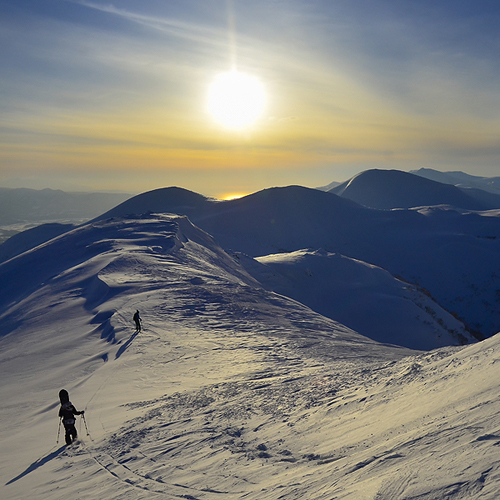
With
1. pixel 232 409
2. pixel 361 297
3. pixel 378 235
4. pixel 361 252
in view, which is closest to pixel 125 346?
pixel 232 409

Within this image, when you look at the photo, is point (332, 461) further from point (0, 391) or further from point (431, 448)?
point (0, 391)

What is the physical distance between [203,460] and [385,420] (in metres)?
3.35

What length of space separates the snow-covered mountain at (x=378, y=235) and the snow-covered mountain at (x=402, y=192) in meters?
56.4

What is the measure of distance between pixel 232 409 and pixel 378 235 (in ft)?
223

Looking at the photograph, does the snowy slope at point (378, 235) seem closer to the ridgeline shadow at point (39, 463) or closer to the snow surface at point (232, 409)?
the snow surface at point (232, 409)

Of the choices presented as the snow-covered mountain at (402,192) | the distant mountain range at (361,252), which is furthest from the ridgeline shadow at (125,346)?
the snow-covered mountain at (402,192)

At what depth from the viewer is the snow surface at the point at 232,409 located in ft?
18.3

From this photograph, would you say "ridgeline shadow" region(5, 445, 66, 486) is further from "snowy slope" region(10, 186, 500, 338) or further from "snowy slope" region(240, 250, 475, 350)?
"snowy slope" region(10, 186, 500, 338)

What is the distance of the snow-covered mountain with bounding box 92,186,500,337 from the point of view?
51969mm

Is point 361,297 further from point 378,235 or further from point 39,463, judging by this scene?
point 378,235

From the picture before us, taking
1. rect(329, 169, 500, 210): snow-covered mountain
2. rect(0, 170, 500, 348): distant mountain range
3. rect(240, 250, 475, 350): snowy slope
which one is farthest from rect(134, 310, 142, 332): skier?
rect(329, 169, 500, 210): snow-covered mountain

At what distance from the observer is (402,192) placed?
148375mm

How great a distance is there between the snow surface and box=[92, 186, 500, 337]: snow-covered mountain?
37793 mm

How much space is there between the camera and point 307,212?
281 ft
